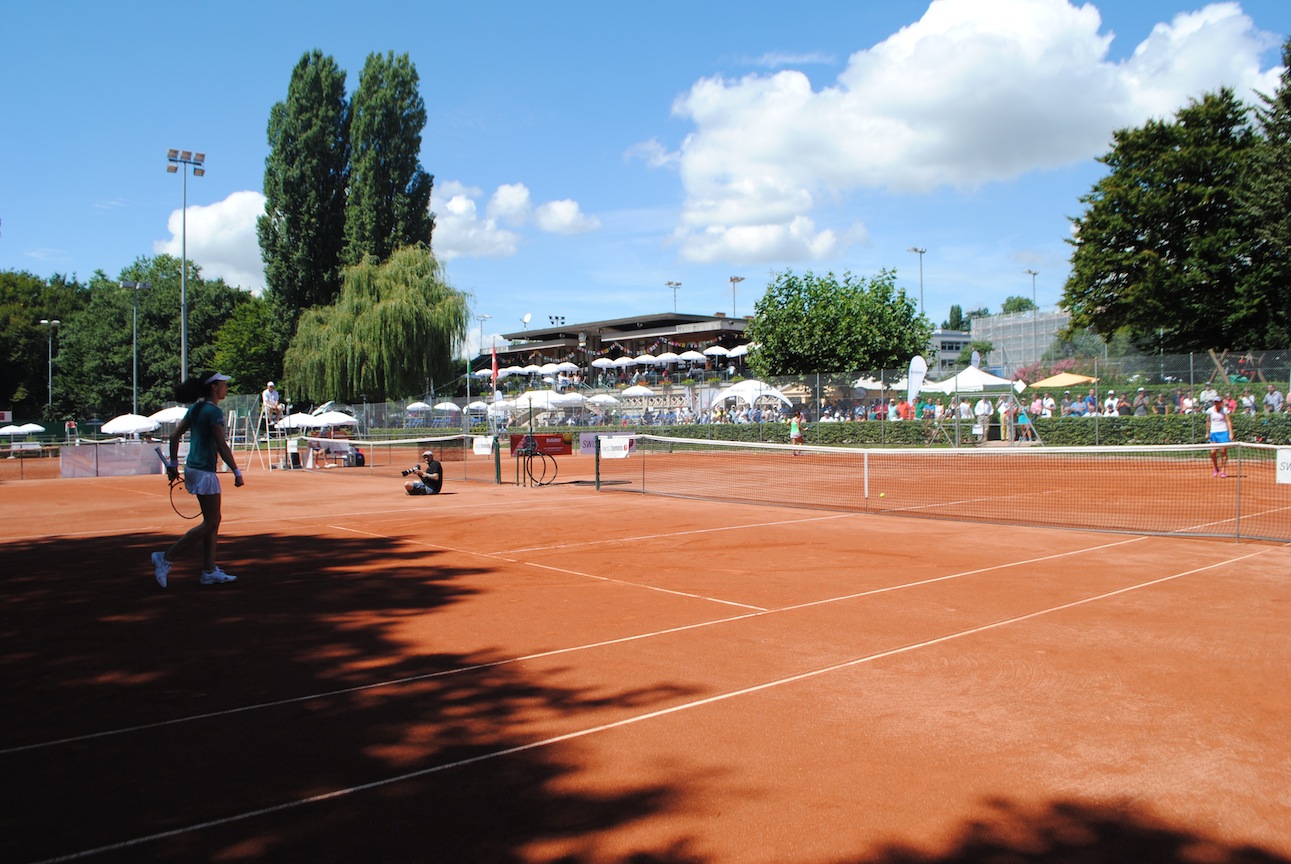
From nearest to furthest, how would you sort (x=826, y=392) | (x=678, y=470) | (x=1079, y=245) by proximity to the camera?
(x=678, y=470), (x=826, y=392), (x=1079, y=245)

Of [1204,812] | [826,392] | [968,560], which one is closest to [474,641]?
[1204,812]

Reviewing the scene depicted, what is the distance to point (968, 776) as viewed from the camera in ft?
Result: 13.4

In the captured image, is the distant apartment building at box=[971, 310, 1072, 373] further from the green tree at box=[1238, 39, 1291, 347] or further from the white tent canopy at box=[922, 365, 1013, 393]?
the white tent canopy at box=[922, 365, 1013, 393]

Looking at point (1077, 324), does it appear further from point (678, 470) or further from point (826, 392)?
point (678, 470)

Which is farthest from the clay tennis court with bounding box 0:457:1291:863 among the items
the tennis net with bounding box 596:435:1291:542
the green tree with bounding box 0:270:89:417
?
the green tree with bounding box 0:270:89:417

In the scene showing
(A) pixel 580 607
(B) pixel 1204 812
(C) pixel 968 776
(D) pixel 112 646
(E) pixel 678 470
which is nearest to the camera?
(B) pixel 1204 812

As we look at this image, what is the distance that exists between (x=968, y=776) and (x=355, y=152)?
162ft

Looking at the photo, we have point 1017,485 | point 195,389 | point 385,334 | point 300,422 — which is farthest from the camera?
point 385,334

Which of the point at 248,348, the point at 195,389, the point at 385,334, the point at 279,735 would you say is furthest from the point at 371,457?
the point at 248,348

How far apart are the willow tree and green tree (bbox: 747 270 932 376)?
1526cm

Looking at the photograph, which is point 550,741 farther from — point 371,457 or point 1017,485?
point 371,457

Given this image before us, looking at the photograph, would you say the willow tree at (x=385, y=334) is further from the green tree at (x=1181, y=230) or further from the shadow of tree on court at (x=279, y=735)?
the shadow of tree on court at (x=279, y=735)

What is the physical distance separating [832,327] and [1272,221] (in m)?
17.8

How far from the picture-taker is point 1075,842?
346 cm
